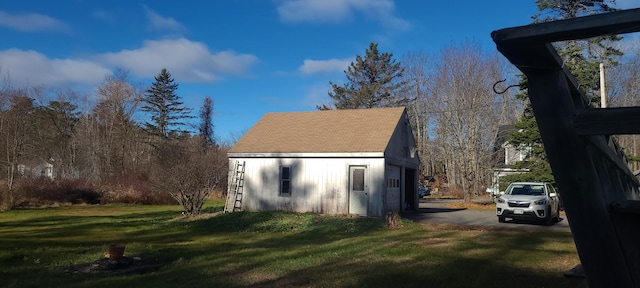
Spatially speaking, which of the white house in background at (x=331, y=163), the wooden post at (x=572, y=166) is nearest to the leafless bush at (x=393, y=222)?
Answer: the white house in background at (x=331, y=163)

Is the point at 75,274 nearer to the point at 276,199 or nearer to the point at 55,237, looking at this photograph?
the point at 55,237

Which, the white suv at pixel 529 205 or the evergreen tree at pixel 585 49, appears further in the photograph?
the evergreen tree at pixel 585 49

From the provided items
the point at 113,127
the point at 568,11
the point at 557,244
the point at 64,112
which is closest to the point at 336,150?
the point at 557,244

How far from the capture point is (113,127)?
153 feet

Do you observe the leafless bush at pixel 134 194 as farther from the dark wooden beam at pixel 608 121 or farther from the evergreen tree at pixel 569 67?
the dark wooden beam at pixel 608 121

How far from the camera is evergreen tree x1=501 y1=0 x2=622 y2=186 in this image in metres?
26.6

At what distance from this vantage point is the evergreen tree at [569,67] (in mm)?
26562

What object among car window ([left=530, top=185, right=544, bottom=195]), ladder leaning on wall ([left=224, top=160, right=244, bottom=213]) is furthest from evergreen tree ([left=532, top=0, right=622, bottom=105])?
ladder leaning on wall ([left=224, top=160, right=244, bottom=213])

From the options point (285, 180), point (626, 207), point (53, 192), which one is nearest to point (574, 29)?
point (626, 207)

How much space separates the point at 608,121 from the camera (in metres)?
2.56

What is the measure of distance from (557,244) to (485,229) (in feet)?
12.7

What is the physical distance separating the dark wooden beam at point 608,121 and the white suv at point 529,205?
16380mm

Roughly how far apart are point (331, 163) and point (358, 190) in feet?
5.33

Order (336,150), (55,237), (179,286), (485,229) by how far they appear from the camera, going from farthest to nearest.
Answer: (336,150)
(485,229)
(55,237)
(179,286)
